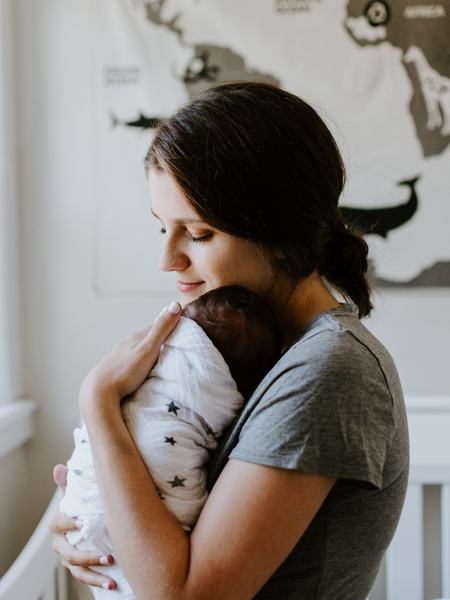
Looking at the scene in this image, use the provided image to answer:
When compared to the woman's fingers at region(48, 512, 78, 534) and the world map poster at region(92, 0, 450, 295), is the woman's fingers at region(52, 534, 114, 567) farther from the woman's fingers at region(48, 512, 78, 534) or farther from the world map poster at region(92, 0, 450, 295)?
the world map poster at region(92, 0, 450, 295)

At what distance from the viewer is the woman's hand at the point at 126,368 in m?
0.89

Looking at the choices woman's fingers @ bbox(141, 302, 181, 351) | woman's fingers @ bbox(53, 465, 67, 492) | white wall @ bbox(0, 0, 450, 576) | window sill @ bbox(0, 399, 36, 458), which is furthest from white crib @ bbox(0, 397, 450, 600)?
woman's fingers @ bbox(141, 302, 181, 351)

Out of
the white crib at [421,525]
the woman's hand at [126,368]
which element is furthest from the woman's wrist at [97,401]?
the white crib at [421,525]

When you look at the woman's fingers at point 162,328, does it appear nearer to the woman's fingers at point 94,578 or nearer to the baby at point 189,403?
the baby at point 189,403

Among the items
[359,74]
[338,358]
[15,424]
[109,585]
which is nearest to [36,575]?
[15,424]

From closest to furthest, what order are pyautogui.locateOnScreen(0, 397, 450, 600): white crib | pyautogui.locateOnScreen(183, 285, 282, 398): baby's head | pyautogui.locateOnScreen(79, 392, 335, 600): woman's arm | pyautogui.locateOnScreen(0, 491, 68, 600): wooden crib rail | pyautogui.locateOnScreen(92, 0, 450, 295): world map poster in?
pyautogui.locateOnScreen(79, 392, 335, 600): woman's arm, pyautogui.locateOnScreen(183, 285, 282, 398): baby's head, pyautogui.locateOnScreen(0, 491, 68, 600): wooden crib rail, pyautogui.locateOnScreen(0, 397, 450, 600): white crib, pyautogui.locateOnScreen(92, 0, 450, 295): world map poster

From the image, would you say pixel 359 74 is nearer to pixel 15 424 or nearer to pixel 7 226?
pixel 7 226

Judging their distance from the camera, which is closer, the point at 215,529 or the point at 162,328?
the point at 215,529

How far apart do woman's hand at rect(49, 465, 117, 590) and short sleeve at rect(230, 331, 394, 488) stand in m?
0.26

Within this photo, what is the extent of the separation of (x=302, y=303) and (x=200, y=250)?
151 millimetres

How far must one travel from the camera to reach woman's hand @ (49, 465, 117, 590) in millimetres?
904

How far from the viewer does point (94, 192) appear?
2057 mm

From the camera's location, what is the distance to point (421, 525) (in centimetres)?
189

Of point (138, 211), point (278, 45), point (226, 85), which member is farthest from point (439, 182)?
point (226, 85)
